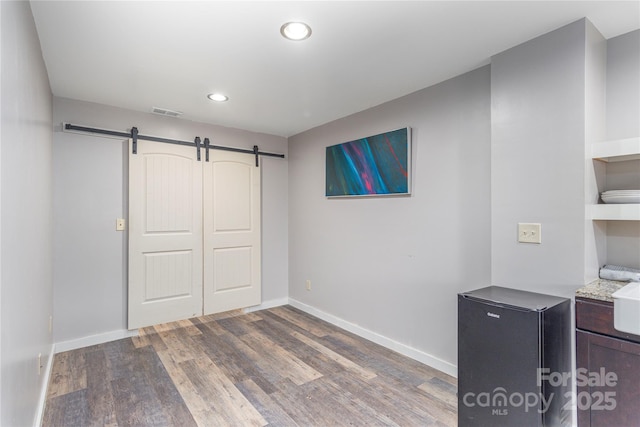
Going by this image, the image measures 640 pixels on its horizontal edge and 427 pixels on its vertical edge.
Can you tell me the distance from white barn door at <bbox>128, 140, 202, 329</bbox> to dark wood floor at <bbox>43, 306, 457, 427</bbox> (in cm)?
33

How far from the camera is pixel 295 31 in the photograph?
1841 mm

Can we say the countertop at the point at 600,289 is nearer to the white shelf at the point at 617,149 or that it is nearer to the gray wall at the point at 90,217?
the white shelf at the point at 617,149

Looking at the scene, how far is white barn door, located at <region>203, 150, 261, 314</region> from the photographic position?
3748mm

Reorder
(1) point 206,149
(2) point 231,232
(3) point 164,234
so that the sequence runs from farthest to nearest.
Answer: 1. (2) point 231,232
2. (1) point 206,149
3. (3) point 164,234

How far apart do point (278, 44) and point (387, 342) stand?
2553 mm

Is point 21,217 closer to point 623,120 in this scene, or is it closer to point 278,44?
point 278,44

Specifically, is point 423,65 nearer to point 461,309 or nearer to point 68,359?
point 461,309

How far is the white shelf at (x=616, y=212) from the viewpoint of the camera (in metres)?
1.68

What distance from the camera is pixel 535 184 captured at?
192 centimetres

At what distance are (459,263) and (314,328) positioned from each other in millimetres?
1723

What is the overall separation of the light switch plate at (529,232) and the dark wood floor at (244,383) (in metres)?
1.13

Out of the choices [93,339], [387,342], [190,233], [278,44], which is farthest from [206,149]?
[387,342]

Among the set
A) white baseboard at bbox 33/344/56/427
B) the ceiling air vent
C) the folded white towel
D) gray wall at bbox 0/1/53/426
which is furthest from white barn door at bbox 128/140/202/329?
the folded white towel

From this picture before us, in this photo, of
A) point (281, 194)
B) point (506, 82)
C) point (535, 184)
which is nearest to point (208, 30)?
point (506, 82)
